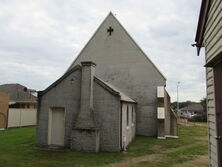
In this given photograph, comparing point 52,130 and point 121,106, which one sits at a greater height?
point 121,106

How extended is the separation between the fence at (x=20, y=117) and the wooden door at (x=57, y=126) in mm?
12788

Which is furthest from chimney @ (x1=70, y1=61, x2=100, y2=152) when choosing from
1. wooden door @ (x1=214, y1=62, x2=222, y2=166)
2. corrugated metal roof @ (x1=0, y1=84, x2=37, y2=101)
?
corrugated metal roof @ (x1=0, y1=84, x2=37, y2=101)

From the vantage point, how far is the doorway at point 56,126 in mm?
12320

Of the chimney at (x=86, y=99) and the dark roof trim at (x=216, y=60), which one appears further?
the chimney at (x=86, y=99)

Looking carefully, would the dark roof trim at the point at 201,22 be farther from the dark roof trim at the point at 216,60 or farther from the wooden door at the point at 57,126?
the wooden door at the point at 57,126

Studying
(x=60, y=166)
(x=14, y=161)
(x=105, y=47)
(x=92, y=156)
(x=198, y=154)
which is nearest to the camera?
(x=60, y=166)

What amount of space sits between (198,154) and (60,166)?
721 centimetres

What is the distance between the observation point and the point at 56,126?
1249cm

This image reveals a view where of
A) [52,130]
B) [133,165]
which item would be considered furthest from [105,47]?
[133,165]

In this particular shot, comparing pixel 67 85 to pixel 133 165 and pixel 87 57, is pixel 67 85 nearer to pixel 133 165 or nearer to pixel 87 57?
pixel 133 165

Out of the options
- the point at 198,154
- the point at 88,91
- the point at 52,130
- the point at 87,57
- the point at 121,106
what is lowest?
the point at 198,154

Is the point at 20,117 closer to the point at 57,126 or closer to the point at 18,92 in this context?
the point at 18,92

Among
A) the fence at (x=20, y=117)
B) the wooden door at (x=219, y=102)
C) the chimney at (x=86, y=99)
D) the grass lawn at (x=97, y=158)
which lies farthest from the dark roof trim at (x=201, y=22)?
the fence at (x=20, y=117)

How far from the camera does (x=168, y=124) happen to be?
1777 centimetres
